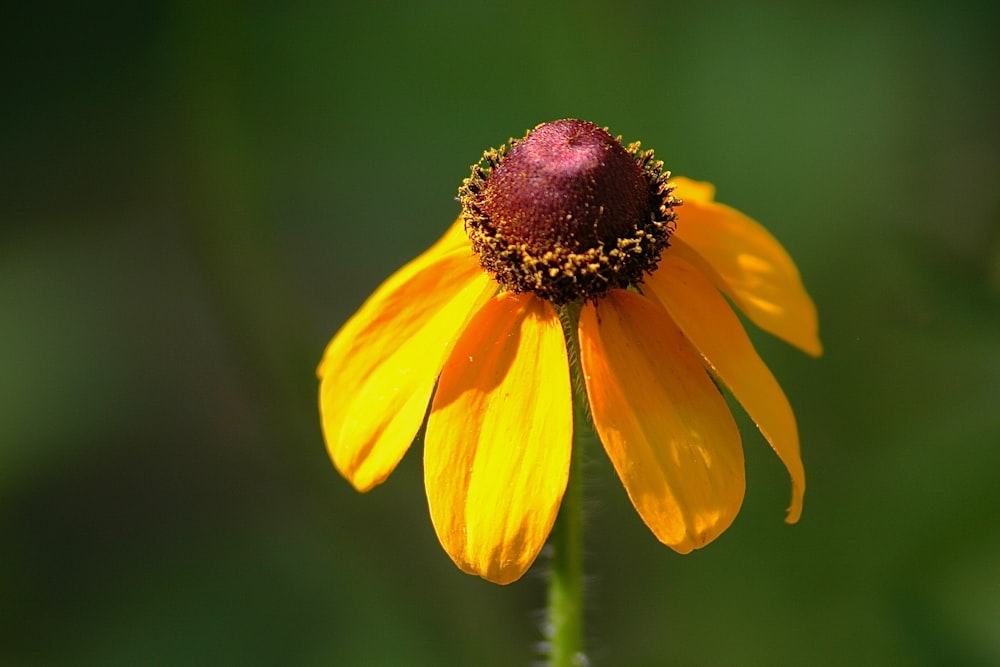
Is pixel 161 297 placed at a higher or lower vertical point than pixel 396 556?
higher

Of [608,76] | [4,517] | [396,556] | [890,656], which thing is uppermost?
[608,76]

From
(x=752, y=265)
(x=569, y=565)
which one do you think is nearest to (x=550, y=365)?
(x=569, y=565)

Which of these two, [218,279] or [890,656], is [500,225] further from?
[218,279]

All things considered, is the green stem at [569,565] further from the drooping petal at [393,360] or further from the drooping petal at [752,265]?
the drooping petal at [752,265]

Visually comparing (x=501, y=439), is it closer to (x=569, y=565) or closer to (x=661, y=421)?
(x=661, y=421)

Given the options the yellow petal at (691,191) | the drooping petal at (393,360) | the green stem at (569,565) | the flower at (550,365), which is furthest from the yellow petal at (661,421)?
the yellow petal at (691,191)

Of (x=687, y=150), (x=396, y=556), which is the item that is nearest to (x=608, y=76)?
(x=687, y=150)

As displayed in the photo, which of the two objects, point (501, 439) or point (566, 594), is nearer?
point (501, 439)
